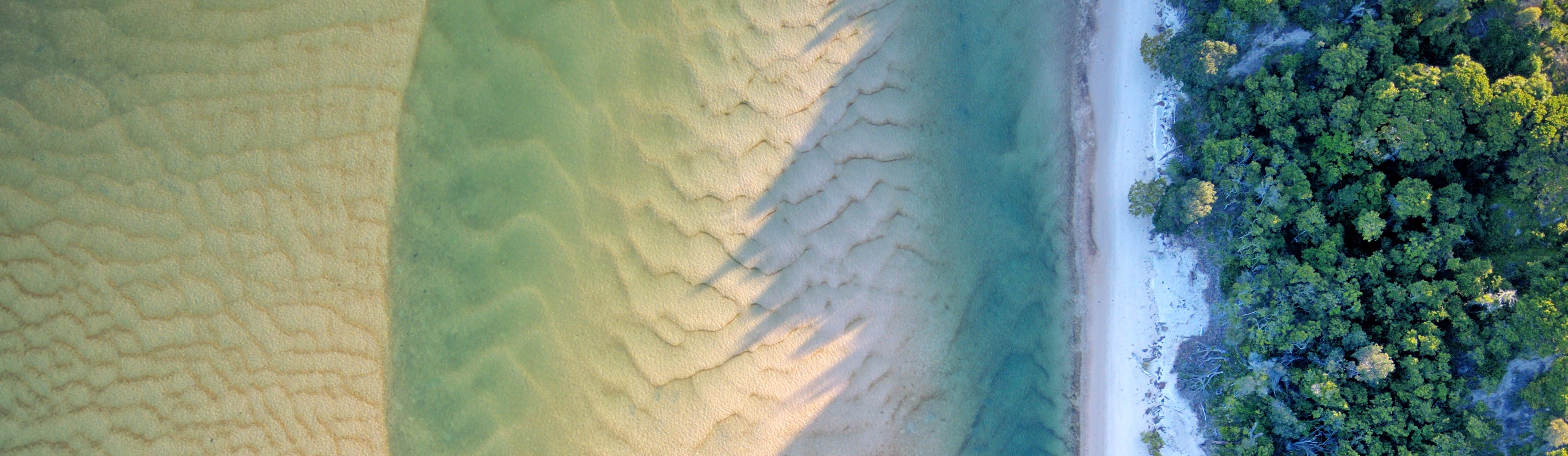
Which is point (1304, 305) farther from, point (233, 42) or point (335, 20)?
point (233, 42)

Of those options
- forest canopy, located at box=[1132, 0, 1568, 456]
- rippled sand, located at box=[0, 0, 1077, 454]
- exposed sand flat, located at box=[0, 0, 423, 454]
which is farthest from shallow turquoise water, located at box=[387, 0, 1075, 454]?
forest canopy, located at box=[1132, 0, 1568, 456]

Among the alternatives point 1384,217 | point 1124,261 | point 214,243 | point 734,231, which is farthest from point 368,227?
point 1384,217

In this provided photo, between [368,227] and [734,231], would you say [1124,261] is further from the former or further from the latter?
[368,227]

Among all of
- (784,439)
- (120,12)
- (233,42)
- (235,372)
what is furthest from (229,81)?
(784,439)

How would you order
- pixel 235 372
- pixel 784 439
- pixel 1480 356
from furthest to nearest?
pixel 784 439, pixel 235 372, pixel 1480 356

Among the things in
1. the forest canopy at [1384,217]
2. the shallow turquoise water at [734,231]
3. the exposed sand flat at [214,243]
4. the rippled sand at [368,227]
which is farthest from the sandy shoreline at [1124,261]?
the exposed sand flat at [214,243]

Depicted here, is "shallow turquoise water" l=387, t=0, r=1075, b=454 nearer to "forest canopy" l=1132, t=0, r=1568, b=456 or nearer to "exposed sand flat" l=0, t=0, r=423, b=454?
"exposed sand flat" l=0, t=0, r=423, b=454

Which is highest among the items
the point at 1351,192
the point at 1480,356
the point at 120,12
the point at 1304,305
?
the point at 120,12
